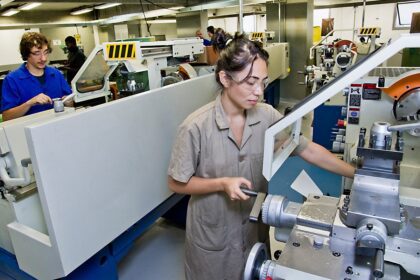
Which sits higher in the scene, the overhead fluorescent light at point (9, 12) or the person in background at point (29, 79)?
the overhead fluorescent light at point (9, 12)

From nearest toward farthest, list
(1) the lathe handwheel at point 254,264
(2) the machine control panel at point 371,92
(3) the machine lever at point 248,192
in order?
(1) the lathe handwheel at point 254,264
(3) the machine lever at point 248,192
(2) the machine control panel at point 371,92

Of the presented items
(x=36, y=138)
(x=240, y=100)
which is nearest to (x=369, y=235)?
(x=240, y=100)

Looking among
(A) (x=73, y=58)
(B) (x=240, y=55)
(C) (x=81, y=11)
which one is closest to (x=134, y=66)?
(B) (x=240, y=55)

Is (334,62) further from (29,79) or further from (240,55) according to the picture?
(29,79)

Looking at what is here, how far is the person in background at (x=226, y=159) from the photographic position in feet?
3.51

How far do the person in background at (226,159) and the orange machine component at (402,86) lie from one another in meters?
0.54

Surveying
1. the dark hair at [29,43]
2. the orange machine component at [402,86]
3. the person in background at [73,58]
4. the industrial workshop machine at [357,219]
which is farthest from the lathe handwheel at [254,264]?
the person in background at [73,58]

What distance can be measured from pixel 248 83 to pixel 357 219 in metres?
0.55

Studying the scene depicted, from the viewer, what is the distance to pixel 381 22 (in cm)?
876

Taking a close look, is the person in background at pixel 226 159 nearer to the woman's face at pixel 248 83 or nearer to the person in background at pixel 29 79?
the woman's face at pixel 248 83

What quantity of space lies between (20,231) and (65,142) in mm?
462

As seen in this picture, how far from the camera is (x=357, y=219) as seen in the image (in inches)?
26.9

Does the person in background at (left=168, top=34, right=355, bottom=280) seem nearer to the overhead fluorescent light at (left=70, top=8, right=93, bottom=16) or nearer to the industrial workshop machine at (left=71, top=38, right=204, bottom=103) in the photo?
the industrial workshop machine at (left=71, top=38, right=204, bottom=103)

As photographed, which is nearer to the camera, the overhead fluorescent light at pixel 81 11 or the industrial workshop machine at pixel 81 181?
the industrial workshop machine at pixel 81 181
